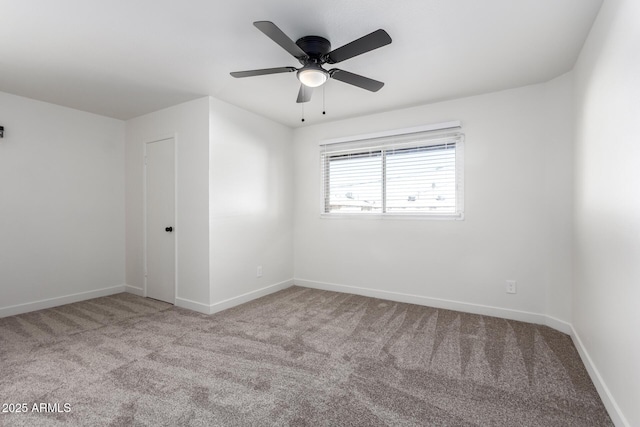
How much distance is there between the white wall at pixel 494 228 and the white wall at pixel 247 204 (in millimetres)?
970

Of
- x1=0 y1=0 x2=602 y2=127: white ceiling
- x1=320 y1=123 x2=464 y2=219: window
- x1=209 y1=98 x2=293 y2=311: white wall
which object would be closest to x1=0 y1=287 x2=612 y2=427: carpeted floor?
x1=209 y1=98 x2=293 y2=311: white wall

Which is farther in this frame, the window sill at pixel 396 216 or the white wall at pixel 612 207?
the window sill at pixel 396 216

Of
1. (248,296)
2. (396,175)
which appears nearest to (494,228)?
(396,175)

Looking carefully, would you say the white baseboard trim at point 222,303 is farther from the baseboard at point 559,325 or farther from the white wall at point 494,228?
the baseboard at point 559,325

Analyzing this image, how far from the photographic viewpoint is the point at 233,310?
3.50 metres

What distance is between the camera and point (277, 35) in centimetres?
183

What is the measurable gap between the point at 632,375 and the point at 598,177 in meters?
1.20

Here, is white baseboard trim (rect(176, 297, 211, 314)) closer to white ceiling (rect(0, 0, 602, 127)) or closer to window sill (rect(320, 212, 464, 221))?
window sill (rect(320, 212, 464, 221))

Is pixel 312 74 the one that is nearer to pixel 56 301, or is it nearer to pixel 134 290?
pixel 134 290

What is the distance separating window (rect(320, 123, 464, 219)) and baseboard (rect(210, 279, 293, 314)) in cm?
123

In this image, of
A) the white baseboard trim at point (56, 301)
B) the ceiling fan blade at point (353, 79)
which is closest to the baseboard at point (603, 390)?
the ceiling fan blade at point (353, 79)

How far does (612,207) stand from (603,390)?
1088 millimetres

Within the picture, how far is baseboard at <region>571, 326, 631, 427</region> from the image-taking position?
1.58m

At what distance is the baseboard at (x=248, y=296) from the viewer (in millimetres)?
3459
